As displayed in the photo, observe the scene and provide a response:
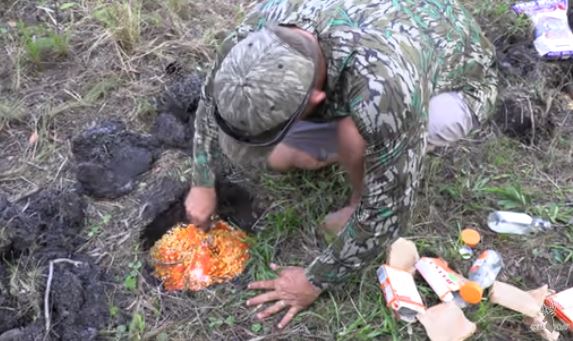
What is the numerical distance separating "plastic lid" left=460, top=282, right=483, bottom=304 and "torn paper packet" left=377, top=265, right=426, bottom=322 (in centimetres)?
16

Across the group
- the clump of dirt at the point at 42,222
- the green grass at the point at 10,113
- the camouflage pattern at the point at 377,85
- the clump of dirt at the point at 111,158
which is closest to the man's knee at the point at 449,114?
the camouflage pattern at the point at 377,85

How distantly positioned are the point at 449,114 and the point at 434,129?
0.29ft

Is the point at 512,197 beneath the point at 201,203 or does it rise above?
above

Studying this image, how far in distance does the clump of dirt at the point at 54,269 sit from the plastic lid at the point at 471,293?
127 cm

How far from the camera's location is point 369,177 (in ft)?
6.23

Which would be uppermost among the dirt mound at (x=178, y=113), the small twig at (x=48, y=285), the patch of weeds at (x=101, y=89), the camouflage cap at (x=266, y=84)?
the camouflage cap at (x=266, y=84)

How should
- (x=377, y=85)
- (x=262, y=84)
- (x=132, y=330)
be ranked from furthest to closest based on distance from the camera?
(x=132, y=330) → (x=377, y=85) → (x=262, y=84)

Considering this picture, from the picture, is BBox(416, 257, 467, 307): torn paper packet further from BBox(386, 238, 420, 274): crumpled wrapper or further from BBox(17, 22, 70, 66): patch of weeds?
BBox(17, 22, 70, 66): patch of weeds

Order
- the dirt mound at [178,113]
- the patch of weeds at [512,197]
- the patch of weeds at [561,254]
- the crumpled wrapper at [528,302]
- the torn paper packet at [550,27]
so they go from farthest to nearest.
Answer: the torn paper packet at [550,27]
the dirt mound at [178,113]
the patch of weeds at [512,197]
the patch of weeds at [561,254]
the crumpled wrapper at [528,302]

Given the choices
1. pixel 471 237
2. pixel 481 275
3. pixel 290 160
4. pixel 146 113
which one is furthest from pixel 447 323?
pixel 146 113

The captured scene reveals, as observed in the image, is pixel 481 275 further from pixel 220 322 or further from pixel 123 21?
pixel 123 21

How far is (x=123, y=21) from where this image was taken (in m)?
3.38

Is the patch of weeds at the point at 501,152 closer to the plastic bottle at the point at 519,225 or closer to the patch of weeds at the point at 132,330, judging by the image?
the plastic bottle at the point at 519,225

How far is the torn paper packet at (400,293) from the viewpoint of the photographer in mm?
2232
